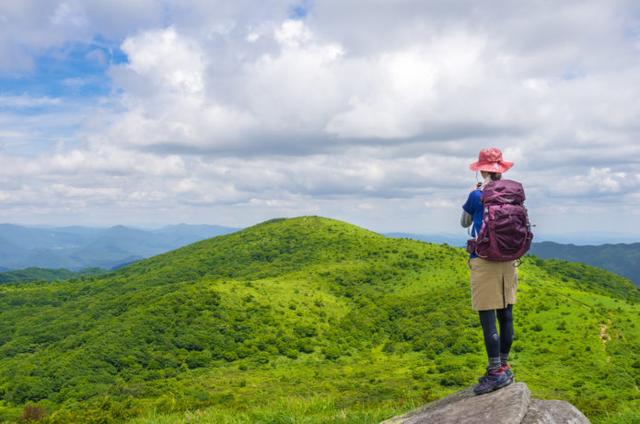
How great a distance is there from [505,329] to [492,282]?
1.46 meters

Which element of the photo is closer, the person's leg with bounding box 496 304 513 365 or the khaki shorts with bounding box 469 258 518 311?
the khaki shorts with bounding box 469 258 518 311

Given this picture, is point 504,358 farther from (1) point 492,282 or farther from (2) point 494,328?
(1) point 492,282

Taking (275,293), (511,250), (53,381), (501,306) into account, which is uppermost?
(511,250)

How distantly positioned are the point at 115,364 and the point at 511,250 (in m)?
76.6

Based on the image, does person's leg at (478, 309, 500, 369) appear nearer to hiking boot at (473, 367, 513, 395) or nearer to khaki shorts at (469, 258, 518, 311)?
hiking boot at (473, 367, 513, 395)

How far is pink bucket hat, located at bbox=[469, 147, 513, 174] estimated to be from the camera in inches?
422

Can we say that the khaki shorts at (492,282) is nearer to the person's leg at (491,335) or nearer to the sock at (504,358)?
the person's leg at (491,335)

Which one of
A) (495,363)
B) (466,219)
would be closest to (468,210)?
(466,219)

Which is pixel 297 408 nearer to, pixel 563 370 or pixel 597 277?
pixel 563 370

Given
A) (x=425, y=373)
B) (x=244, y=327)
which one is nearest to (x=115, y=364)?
(x=244, y=327)

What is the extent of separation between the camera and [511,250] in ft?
32.4

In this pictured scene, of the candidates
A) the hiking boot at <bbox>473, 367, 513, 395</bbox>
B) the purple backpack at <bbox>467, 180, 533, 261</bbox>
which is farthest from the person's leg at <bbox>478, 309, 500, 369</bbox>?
the purple backpack at <bbox>467, 180, 533, 261</bbox>

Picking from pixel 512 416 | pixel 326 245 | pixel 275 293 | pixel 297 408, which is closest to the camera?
pixel 512 416

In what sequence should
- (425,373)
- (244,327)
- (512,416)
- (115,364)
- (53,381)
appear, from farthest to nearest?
1. (244,327)
2. (115,364)
3. (53,381)
4. (425,373)
5. (512,416)
